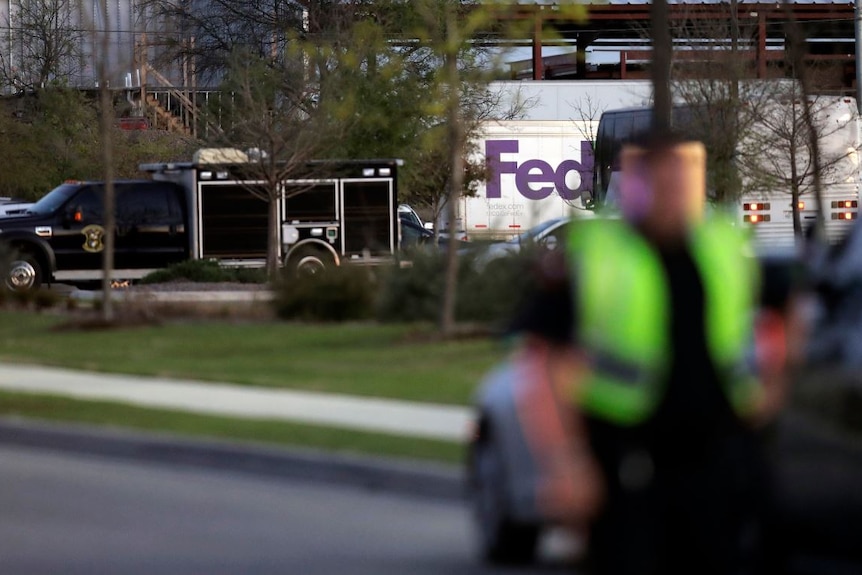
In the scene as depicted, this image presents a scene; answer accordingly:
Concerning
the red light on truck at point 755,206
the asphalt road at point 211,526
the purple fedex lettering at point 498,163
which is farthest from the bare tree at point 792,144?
the asphalt road at point 211,526

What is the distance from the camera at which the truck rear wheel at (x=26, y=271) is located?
2780 cm

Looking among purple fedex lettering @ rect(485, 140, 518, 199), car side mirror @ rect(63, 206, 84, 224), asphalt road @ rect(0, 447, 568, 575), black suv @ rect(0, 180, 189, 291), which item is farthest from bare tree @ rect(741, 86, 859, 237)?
asphalt road @ rect(0, 447, 568, 575)

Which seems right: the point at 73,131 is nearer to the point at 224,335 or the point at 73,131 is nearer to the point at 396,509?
the point at 224,335

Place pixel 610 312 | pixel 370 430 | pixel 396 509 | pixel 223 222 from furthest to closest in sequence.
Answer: pixel 223 222, pixel 370 430, pixel 396 509, pixel 610 312

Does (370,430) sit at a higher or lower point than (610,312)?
lower

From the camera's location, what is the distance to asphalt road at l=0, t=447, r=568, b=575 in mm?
8305

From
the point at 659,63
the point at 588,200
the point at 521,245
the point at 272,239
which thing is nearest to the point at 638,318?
the point at 659,63

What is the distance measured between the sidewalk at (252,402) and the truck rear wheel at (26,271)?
11.1m

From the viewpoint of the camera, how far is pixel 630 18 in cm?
6094

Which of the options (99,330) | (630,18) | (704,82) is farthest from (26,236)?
(630,18)

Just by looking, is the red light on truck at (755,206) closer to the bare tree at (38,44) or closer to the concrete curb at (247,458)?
the concrete curb at (247,458)

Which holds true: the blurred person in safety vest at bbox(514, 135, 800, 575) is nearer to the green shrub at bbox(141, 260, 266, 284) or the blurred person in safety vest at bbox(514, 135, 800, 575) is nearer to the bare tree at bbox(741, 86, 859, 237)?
the green shrub at bbox(141, 260, 266, 284)

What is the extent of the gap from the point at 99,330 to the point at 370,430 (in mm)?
8630

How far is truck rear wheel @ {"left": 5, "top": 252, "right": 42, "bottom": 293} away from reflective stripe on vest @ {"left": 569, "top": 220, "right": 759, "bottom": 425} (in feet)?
77.6
